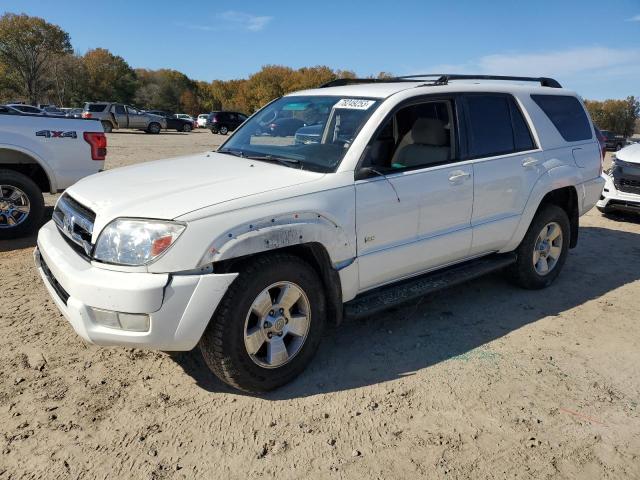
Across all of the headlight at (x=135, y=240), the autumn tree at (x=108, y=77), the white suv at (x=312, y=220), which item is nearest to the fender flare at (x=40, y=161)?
the white suv at (x=312, y=220)

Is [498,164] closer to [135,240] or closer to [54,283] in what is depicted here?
[135,240]

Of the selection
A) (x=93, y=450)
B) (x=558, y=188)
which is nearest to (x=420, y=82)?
(x=558, y=188)

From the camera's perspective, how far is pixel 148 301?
2.64 metres

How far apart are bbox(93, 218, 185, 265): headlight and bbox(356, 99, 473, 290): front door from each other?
4.02ft

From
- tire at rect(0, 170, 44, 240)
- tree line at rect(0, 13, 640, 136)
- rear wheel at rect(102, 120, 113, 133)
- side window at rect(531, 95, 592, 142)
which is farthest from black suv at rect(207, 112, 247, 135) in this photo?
side window at rect(531, 95, 592, 142)

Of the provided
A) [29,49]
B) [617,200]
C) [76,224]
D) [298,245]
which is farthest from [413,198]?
[29,49]

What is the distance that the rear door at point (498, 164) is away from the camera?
4121mm

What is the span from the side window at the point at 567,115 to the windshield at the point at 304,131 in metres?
2.08

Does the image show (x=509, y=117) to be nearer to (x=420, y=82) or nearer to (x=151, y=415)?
(x=420, y=82)

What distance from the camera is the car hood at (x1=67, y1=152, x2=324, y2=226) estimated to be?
283cm

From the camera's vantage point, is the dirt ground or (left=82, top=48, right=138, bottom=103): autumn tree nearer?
the dirt ground

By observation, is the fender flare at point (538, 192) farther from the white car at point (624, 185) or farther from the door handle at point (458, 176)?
the white car at point (624, 185)

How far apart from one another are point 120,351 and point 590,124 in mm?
4931

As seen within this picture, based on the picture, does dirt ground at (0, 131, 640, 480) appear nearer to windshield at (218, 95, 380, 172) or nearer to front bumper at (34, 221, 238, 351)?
front bumper at (34, 221, 238, 351)
